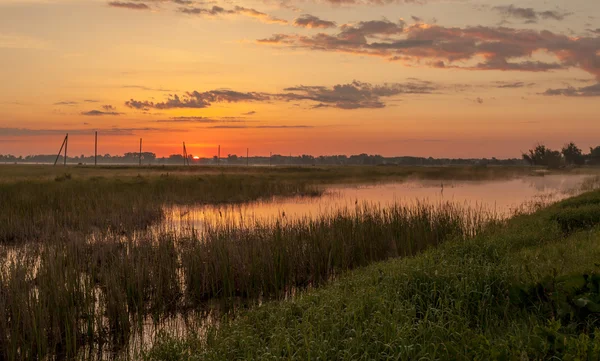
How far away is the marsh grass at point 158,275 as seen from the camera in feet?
25.0

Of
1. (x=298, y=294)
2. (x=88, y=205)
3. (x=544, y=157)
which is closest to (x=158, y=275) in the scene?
(x=298, y=294)

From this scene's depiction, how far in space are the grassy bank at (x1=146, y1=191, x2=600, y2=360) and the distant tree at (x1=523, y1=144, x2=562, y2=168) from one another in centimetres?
10676

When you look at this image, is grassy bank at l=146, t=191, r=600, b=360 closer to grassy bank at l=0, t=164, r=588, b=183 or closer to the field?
the field

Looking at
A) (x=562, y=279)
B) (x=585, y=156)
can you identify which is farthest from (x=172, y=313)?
(x=585, y=156)

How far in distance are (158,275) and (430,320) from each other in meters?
6.25

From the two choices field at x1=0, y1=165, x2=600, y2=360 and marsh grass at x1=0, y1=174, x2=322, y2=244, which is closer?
A: field at x1=0, y1=165, x2=600, y2=360

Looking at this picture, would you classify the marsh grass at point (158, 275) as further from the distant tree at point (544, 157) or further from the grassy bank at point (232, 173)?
the distant tree at point (544, 157)

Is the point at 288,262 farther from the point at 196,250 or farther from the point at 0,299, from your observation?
the point at 0,299

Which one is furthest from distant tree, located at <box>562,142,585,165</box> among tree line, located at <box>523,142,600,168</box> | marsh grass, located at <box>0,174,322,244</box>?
marsh grass, located at <box>0,174,322,244</box>

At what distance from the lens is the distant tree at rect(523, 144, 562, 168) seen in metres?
102

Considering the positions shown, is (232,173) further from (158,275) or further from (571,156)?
(571,156)

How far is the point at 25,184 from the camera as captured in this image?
25.2 metres

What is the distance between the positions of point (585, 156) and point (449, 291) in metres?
122

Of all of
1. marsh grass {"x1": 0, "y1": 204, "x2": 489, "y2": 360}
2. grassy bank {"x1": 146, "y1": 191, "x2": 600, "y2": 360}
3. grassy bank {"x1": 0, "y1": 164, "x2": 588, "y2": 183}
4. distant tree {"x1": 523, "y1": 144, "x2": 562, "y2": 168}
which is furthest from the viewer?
distant tree {"x1": 523, "y1": 144, "x2": 562, "y2": 168}
